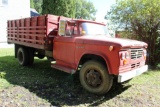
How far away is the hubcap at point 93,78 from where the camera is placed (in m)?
5.43

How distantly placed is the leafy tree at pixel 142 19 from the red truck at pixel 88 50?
3.33 m

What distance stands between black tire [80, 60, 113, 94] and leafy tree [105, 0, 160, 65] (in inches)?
202

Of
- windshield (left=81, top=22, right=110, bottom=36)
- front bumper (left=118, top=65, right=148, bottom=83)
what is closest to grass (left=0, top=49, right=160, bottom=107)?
front bumper (left=118, top=65, right=148, bottom=83)

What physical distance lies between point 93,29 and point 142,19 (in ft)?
14.2

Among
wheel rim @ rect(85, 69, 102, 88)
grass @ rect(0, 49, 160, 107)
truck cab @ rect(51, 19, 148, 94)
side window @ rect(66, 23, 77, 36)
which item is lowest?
grass @ rect(0, 49, 160, 107)

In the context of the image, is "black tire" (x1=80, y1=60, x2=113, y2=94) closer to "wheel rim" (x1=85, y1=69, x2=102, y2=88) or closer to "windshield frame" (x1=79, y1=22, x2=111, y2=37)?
"wheel rim" (x1=85, y1=69, x2=102, y2=88)

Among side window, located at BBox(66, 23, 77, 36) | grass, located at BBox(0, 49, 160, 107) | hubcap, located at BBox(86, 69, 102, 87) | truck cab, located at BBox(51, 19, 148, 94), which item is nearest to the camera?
grass, located at BBox(0, 49, 160, 107)

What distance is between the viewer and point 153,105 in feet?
16.2

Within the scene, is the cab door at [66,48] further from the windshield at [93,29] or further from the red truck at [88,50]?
the windshield at [93,29]

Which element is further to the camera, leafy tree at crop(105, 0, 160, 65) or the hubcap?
leafy tree at crop(105, 0, 160, 65)

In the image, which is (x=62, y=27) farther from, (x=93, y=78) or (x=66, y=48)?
(x=93, y=78)

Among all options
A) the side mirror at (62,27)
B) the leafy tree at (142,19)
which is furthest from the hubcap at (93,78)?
the leafy tree at (142,19)

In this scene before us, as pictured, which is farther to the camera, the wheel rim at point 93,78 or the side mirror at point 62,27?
the side mirror at point 62,27

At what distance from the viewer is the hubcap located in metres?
5.43
